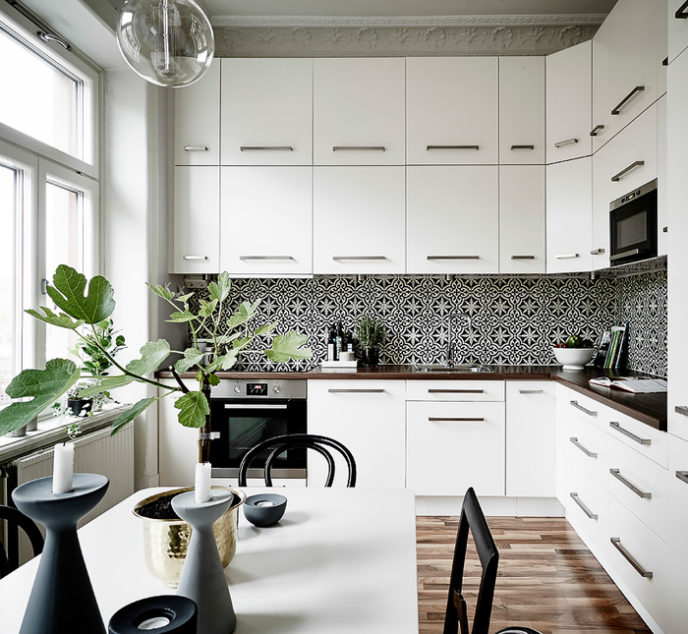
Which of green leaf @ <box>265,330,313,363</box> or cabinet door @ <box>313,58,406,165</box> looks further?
cabinet door @ <box>313,58,406,165</box>

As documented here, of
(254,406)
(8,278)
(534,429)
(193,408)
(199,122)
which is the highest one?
(199,122)

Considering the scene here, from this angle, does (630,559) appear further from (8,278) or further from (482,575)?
(8,278)

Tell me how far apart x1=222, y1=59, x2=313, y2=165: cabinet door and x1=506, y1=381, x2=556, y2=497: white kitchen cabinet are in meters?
1.91

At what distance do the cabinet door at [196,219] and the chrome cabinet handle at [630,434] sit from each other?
7.84 ft

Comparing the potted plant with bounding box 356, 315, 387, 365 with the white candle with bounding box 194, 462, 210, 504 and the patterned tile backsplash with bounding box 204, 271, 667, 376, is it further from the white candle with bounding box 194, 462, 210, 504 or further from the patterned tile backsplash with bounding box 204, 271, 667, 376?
the white candle with bounding box 194, 462, 210, 504

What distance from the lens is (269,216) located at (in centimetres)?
358

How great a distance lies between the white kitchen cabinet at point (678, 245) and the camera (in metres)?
1.84

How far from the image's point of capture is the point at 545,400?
3350mm

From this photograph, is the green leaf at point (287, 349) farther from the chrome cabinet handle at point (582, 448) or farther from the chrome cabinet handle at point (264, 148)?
the chrome cabinet handle at point (264, 148)

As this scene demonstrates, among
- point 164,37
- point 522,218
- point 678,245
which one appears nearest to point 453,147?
point 522,218

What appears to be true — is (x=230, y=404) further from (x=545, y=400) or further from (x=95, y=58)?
(x=95, y=58)

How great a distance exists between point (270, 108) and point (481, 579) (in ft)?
10.3

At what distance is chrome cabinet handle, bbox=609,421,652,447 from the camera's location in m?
2.10

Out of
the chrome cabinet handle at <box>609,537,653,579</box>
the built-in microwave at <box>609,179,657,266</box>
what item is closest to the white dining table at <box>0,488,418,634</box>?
the chrome cabinet handle at <box>609,537,653,579</box>
